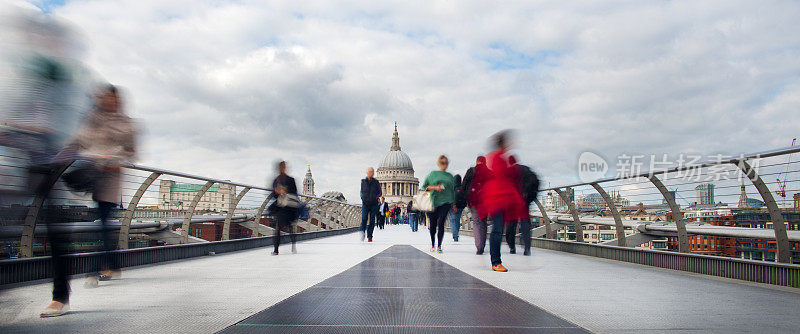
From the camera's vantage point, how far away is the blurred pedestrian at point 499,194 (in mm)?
7012

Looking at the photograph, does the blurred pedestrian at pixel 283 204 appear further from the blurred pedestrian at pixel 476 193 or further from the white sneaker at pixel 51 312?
the white sneaker at pixel 51 312

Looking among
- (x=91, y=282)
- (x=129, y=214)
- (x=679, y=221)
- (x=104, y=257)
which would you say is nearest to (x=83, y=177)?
(x=104, y=257)

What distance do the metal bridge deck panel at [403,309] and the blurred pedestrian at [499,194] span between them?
1050 mm

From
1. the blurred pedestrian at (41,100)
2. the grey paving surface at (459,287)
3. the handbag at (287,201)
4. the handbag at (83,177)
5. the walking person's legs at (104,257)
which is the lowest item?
the grey paving surface at (459,287)

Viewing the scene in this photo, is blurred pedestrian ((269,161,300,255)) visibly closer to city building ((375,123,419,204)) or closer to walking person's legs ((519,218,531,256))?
walking person's legs ((519,218,531,256))

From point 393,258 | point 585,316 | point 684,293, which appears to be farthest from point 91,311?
point 393,258

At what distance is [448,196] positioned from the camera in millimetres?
9977

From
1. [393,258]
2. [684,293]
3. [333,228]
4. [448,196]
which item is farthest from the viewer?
[333,228]

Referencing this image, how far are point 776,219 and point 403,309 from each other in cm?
381

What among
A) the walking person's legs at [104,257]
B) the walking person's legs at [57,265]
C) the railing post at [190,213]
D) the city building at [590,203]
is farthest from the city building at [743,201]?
the railing post at [190,213]

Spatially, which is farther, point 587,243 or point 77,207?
point 587,243

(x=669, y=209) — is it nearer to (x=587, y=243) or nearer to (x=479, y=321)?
(x=587, y=243)

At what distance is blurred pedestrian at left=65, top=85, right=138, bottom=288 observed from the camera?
13.2 feet

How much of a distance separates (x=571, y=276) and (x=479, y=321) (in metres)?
3.13
